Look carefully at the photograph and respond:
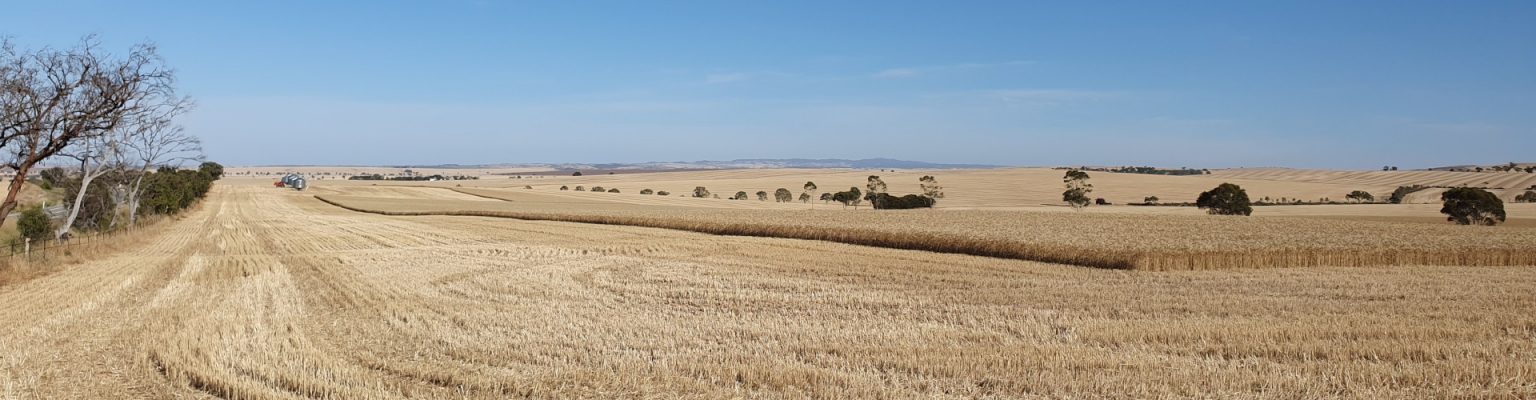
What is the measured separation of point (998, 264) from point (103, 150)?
24.1 metres

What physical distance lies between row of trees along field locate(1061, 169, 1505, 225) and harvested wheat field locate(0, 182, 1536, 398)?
136ft

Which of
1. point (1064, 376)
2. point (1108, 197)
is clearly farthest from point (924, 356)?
point (1108, 197)

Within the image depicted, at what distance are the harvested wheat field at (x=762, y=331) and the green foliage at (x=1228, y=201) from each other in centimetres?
4818

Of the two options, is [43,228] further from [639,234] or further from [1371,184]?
[1371,184]

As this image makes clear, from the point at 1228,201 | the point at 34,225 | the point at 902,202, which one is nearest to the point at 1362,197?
the point at 1228,201

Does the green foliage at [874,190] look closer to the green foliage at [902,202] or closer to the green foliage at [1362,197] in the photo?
the green foliage at [902,202]

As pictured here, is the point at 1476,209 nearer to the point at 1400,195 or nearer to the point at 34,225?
the point at 1400,195

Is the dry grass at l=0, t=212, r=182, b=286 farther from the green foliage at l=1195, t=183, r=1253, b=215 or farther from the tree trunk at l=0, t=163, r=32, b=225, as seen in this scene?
the green foliage at l=1195, t=183, r=1253, b=215

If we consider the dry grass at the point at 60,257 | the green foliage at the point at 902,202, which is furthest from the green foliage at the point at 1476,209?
the dry grass at the point at 60,257

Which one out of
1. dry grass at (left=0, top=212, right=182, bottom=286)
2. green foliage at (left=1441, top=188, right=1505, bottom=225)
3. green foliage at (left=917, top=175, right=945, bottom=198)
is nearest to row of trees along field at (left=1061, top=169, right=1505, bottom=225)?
green foliage at (left=1441, top=188, right=1505, bottom=225)

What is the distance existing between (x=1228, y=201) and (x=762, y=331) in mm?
64563

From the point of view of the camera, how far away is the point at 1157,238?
27594 mm

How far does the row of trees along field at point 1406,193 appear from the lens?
56.1m

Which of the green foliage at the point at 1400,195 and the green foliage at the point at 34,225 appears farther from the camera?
the green foliage at the point at 1400,195
